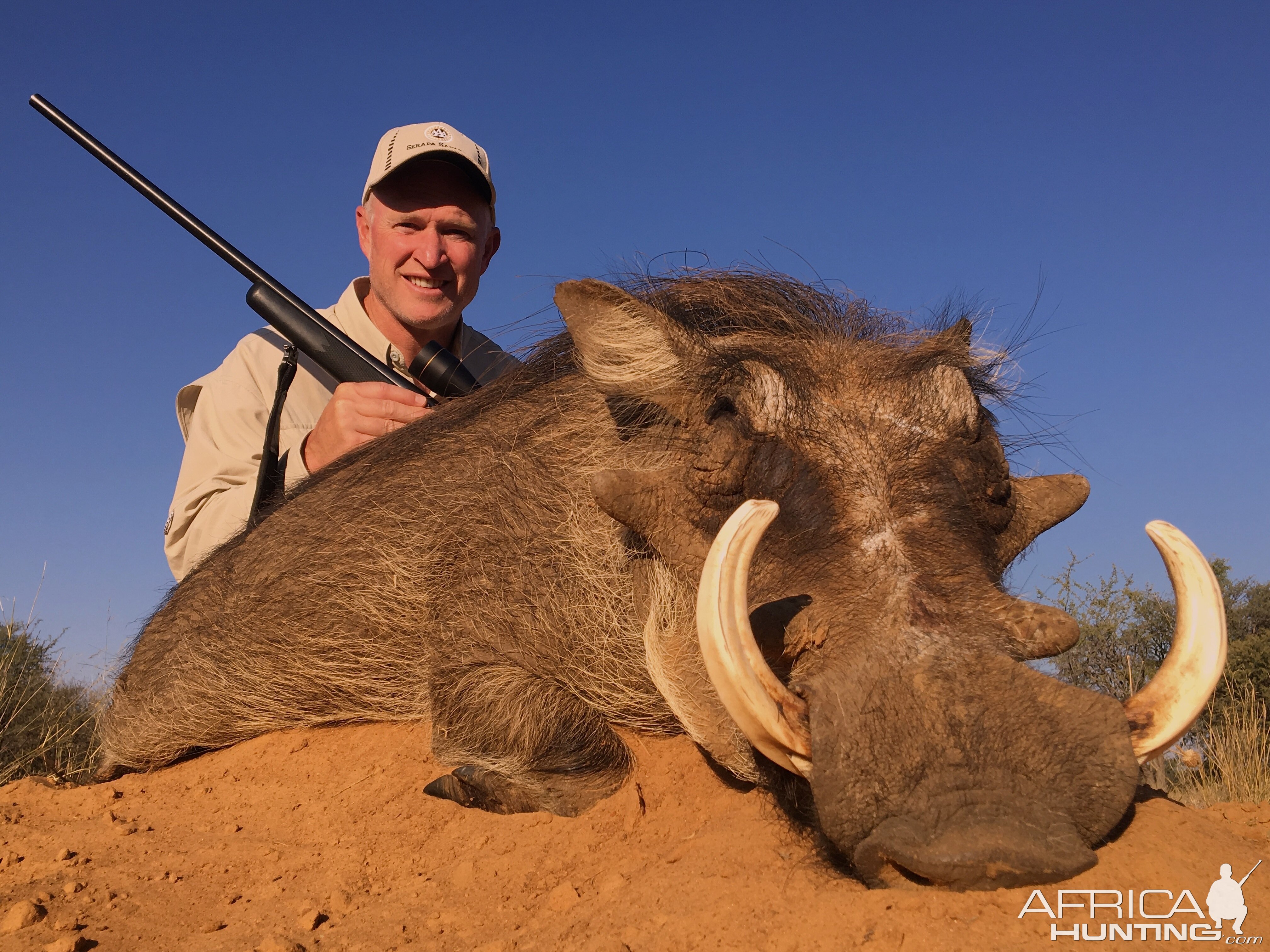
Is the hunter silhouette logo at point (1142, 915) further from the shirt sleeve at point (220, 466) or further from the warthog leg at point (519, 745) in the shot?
the shirt sleeve at point (220, 466)

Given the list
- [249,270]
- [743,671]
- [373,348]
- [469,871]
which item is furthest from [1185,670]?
[249,270]


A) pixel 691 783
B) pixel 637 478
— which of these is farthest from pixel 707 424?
pixel 691 783

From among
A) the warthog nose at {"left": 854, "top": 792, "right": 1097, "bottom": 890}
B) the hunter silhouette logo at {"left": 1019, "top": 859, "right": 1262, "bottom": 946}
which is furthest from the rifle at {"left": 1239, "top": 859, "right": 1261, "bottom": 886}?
the warthog nose at {"left": 854, "top": 792, "right": 1097, "bottom": 890}

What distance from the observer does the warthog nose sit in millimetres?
1678

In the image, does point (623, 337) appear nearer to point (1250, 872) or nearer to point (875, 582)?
point (875, 582)

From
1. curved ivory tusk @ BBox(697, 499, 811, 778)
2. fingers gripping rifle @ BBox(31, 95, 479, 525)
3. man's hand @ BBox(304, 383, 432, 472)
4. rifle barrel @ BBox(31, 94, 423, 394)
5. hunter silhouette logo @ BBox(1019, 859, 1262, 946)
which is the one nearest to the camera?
hunter silhouette logo @ BBox(1019, 859, 1262, 946)

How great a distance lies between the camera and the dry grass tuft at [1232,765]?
4.48 m

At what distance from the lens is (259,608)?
366 centimetres

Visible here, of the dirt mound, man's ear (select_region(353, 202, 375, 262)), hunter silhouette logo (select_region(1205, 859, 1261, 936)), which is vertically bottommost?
hunter silhouette logo (select_region(1205, 859, 1261, 936))

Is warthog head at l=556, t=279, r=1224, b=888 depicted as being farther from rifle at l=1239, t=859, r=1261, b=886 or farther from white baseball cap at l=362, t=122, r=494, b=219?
white baseball cap at l=362, t=122, r=494, b=219

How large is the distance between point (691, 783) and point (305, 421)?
3.04 m

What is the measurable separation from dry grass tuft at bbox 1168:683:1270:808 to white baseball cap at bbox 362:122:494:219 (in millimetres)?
4509

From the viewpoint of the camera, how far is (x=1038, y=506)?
2918mm

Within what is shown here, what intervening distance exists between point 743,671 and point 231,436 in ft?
11.4
